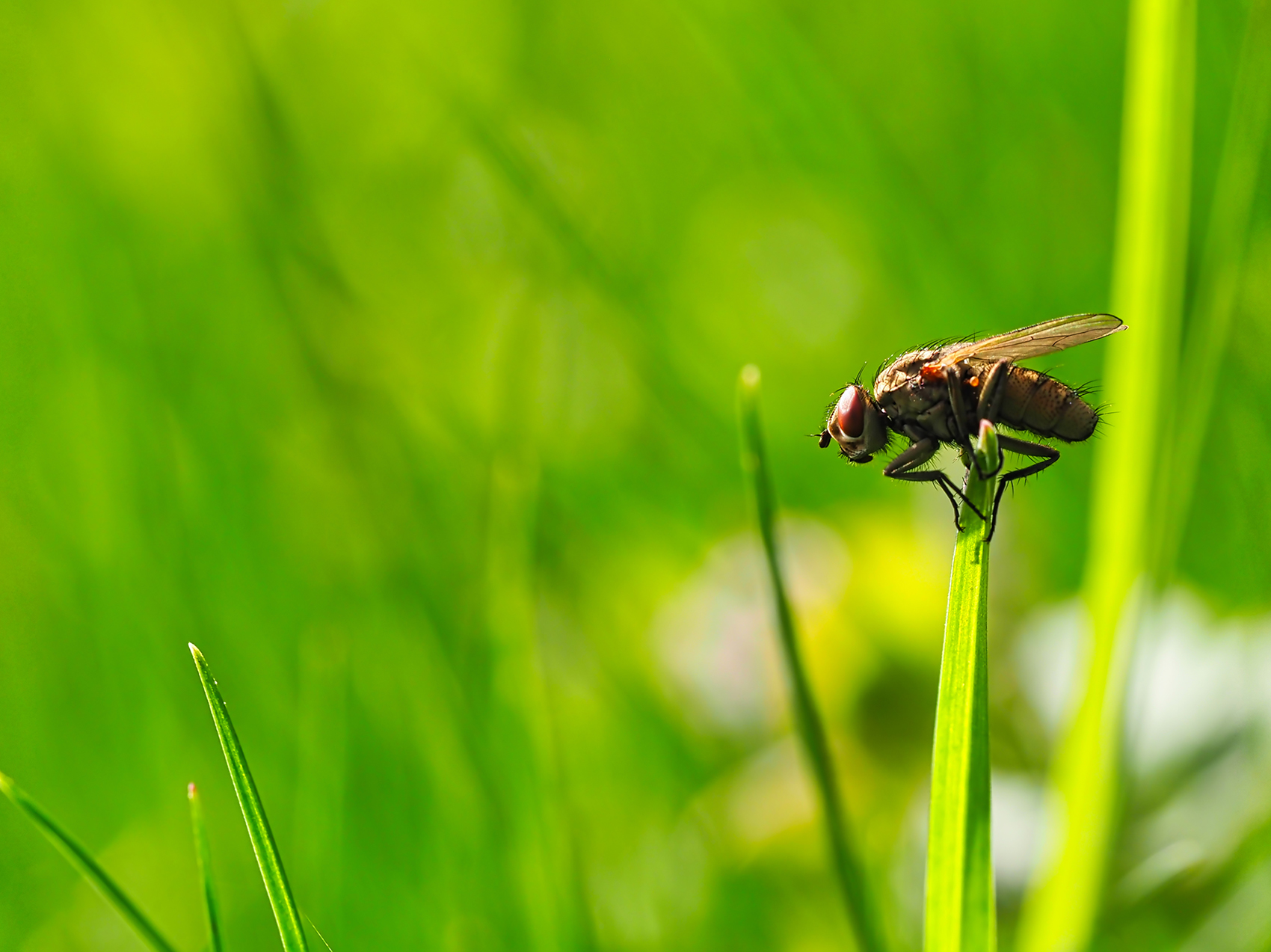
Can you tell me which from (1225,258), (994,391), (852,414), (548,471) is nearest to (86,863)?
(852,414)

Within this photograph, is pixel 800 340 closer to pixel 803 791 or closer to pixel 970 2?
pixel 970 2

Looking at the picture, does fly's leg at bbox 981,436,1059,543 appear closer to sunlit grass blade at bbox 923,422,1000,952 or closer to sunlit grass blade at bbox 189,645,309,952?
sunlit grass blade at bbox 923,422,1000,952

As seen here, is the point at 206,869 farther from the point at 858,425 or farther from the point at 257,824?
the point at 858,425

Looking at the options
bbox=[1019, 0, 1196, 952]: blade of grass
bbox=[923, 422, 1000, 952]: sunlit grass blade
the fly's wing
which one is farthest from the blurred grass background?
bbox=[923, 422, 1000, 952]: sunlit grass blade

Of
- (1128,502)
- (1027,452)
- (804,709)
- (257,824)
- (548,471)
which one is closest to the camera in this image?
(257,824)

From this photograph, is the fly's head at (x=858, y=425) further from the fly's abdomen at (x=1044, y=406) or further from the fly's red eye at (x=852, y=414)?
the fly's abdomen at (x=1044, y=406)

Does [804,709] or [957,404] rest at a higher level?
[957,404]

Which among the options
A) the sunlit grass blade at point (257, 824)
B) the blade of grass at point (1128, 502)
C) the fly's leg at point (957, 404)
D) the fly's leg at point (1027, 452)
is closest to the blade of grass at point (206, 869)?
the sunlit grass blade at point (257, 824)

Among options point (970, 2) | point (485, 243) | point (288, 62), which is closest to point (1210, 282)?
point (485, 243)
